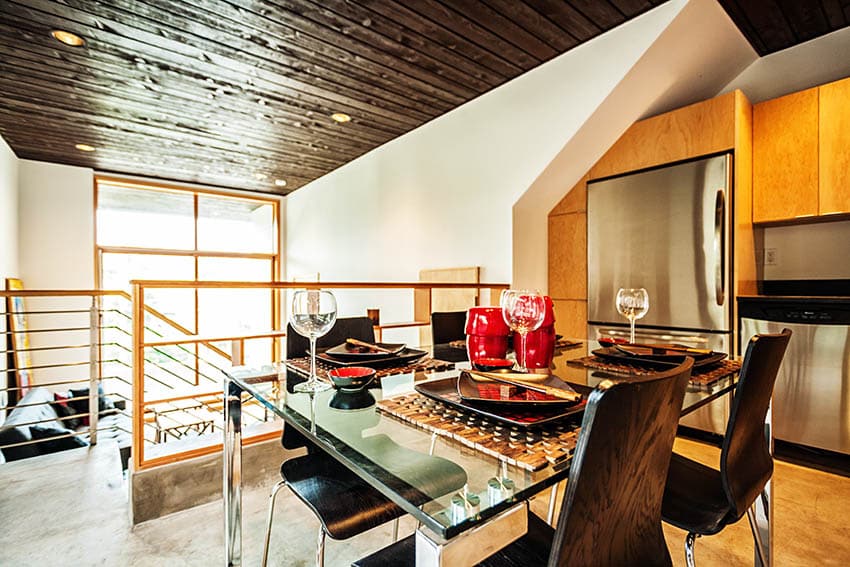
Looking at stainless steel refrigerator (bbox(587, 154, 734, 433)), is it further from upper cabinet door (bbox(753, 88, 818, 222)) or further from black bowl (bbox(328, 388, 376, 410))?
black bowl (bbox(328, 388, 376, 410))

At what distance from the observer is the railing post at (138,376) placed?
1.82 metres

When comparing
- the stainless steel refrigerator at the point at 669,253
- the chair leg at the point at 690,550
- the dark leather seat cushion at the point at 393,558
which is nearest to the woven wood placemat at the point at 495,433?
the dark leather seat cushion at the point at 393,558

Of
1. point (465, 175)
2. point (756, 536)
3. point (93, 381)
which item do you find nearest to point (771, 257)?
point (465, 175)

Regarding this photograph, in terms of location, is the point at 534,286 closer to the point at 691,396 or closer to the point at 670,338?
the point at 670,338

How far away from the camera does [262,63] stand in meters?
2.85

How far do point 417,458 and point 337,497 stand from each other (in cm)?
61

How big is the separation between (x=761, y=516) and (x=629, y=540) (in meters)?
1.06

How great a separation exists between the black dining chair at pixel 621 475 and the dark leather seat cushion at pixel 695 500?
0.39 m

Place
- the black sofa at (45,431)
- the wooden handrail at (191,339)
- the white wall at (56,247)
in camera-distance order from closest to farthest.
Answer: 1. the wooden handrail at (191,339)
2. the black sofa at (45,431)
3. the white wall at (56,247)

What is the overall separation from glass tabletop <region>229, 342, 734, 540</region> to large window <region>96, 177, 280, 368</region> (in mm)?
5470

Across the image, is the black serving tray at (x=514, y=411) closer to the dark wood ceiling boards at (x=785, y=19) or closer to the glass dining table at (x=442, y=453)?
the glass dining table at (x=442, y=453)

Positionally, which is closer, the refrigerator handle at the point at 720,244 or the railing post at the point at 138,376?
the railing post at the point at 138,376

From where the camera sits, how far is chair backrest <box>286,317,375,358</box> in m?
1.58

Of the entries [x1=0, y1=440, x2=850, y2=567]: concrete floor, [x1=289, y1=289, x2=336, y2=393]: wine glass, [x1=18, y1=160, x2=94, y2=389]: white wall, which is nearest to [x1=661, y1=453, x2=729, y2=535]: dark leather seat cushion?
[x1=0, y1=440, x2=850, y2=567]: concrete floor
